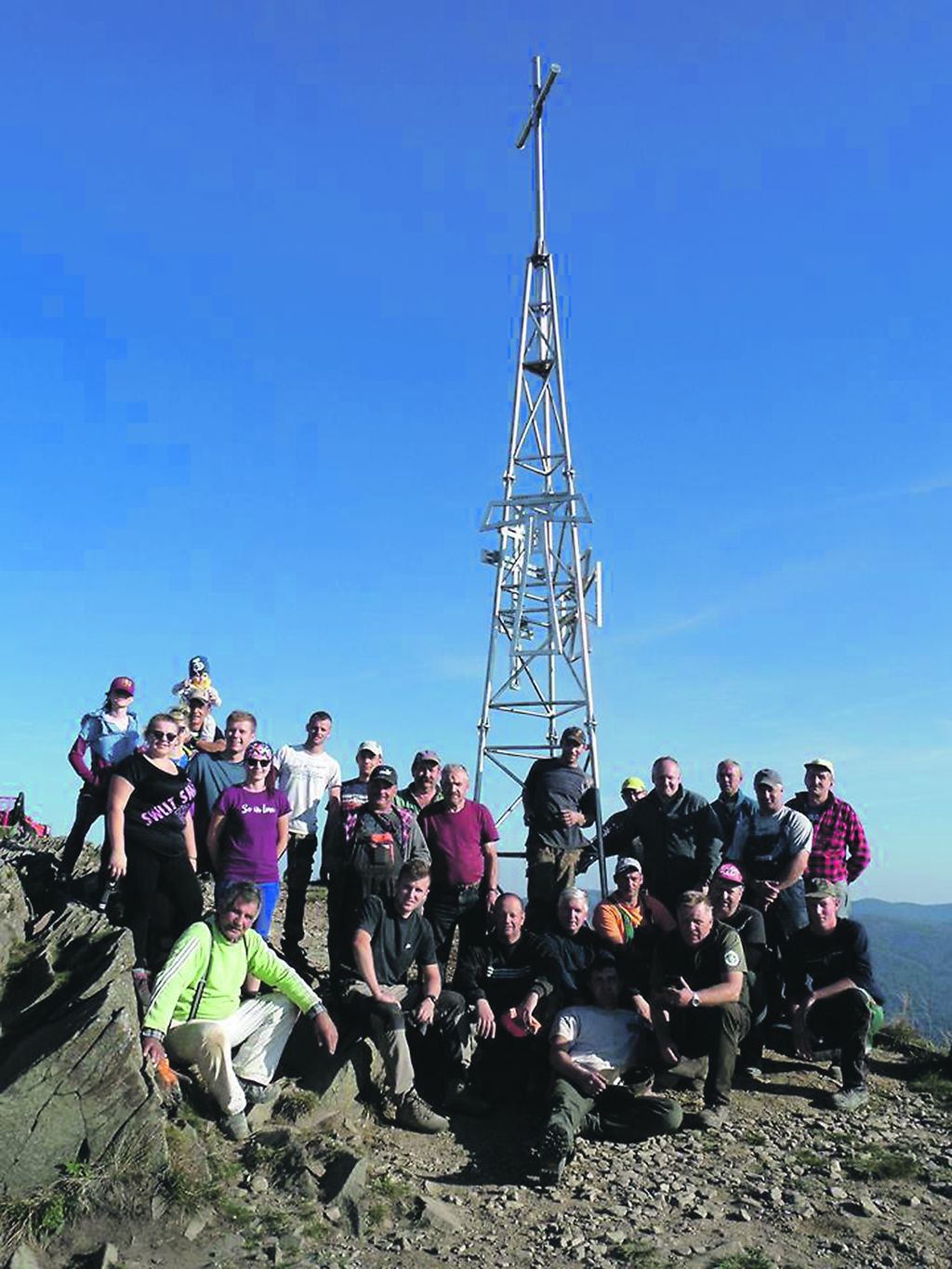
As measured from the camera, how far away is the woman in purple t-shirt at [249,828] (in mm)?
7961

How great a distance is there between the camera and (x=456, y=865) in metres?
8.60

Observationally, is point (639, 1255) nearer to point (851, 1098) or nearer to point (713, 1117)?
point (713, 1117)

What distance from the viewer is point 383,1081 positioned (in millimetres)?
7371

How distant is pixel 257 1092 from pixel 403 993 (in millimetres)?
1348

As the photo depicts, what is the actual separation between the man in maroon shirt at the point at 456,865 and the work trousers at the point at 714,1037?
1.72 m

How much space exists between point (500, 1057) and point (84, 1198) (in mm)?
3304

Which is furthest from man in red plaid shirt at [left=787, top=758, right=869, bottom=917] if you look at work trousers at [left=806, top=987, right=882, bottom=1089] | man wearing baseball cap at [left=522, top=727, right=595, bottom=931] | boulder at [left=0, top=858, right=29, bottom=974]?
boulder at [left=0, top=858, right=29, bottom=974]

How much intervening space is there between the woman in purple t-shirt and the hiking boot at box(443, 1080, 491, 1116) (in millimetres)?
1933

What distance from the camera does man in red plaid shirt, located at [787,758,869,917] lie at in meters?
9.19

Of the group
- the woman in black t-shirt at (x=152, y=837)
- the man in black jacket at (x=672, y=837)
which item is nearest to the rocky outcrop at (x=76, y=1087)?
the woman in black t-shirt at (x=152, y=837)

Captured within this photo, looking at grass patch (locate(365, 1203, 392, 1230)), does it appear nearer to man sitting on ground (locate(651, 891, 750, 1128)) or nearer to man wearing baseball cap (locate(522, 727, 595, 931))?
man sitting on ground (locate(651, 891, 750, 1128))

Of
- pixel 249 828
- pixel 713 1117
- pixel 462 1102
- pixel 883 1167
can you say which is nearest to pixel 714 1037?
pixel 713 1117

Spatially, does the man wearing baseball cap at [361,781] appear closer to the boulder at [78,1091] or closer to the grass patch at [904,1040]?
the boulder at [78,1091]

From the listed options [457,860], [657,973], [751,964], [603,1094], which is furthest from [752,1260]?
[457,860]
